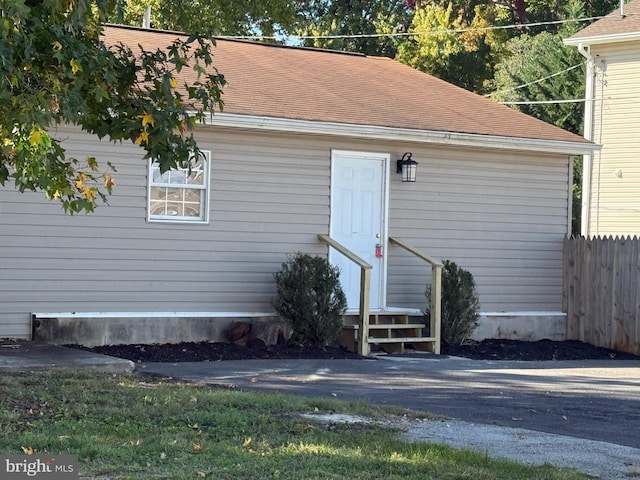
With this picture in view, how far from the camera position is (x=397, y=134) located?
1534 cm

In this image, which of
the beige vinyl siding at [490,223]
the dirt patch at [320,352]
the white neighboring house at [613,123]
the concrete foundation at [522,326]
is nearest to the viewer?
the dirt patch at [320,352]

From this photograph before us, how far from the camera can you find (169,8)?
25.8 metres

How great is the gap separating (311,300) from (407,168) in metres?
2.72

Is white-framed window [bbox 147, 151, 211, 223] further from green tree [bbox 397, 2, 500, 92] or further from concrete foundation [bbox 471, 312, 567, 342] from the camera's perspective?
green tree [bbox 397, 2, 500, 92]

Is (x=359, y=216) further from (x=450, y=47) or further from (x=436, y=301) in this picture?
(x=450, y=47)

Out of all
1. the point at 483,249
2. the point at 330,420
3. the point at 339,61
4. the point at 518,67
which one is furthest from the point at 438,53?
the point at 330,420

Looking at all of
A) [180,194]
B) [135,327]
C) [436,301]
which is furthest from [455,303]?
[135,327]

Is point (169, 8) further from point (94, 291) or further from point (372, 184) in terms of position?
point (94, 291)

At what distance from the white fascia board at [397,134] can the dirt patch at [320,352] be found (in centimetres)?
288

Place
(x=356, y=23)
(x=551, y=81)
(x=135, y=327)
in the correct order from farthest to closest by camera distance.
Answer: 1. (x=356, y=23)
2. (x=551, y=81)
3. (x=135, y=327)

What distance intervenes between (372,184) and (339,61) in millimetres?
4248

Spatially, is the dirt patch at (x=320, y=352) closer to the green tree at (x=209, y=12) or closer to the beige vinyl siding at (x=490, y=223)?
the beige vinyl siding at (x=490, y=223)

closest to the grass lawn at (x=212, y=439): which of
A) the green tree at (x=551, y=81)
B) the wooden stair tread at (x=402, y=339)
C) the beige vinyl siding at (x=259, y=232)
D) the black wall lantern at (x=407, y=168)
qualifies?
the beige vinyl siding at (x=259, y=232)

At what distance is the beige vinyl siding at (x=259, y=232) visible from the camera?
530 inches
